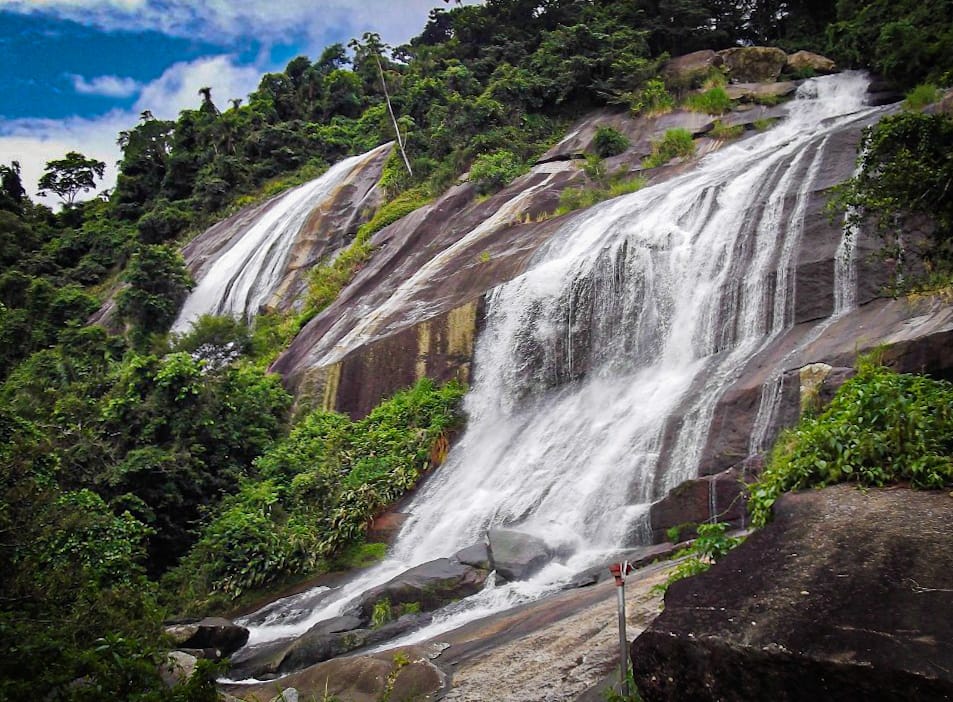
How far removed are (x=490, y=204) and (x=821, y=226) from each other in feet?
37.7

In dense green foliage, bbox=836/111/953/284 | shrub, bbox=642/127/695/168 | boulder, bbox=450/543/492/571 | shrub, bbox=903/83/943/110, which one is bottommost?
boulder, bbox=450/543/492/571

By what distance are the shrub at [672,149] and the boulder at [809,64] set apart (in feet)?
21.4

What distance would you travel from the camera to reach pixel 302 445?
16.7 meters

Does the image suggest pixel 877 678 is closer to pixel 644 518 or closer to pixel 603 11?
pixel 644 518

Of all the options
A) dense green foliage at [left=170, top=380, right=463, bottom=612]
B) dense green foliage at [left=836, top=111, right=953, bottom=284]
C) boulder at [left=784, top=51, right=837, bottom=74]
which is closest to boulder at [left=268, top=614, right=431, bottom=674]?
dense green foliage at [left=170, top=380, right=463, bottom=612]

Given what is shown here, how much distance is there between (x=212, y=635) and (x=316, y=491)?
16.7ft

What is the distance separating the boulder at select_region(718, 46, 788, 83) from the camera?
26.0 metres

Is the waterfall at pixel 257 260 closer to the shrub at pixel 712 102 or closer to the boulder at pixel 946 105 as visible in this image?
the shrub at pixel 712 102

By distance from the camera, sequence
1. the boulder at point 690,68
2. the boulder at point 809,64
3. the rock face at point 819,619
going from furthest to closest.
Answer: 1. the boulder at point 690,68
2. the boulder at point 809,64
3. the rock face at point 819,619

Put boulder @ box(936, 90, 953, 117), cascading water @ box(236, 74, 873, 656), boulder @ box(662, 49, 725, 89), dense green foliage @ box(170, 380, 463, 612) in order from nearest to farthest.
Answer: cascading water @ box(236, 74, 873, 656) < dense green foliage @ box(170, 380, 463, 612) < boulder @ box(936, 90, 953, 117) < boulder @ box(662, 49, 725, 89)

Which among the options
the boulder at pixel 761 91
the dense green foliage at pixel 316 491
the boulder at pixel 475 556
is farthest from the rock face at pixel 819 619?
the boulder at pixel 761 91

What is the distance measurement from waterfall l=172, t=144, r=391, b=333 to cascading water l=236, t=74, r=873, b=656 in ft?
47.4

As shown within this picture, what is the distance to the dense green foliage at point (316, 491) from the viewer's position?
1333 cm

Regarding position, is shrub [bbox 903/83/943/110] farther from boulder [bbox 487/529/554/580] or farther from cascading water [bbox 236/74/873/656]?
boulder [bbox 487/529/554/580]
